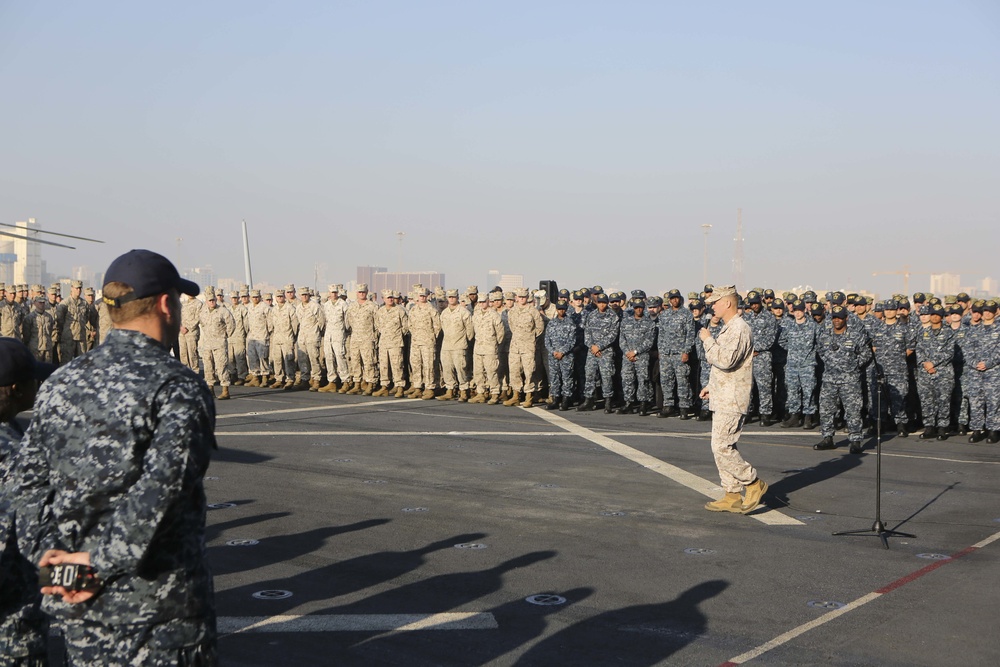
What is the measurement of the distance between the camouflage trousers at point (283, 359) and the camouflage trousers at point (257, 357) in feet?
2.02

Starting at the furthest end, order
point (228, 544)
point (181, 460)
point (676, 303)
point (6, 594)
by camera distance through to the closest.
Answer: point (676, 303), point (228, 544), point (6, 594), point (181, 460)

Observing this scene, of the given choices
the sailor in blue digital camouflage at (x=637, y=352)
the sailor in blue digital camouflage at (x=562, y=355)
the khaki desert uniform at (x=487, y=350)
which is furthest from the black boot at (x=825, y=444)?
the khaki desert uniform at (x=487, y=350)

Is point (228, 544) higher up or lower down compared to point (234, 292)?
lower down

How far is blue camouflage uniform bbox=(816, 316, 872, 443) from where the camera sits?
528 inches

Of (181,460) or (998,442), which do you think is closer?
(181,460)

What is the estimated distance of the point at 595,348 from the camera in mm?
17656

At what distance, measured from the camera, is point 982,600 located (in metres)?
6.57

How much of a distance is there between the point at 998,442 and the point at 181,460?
14443 mm

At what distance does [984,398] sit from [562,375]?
6962 millimetres

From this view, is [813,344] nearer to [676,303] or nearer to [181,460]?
[676,303]

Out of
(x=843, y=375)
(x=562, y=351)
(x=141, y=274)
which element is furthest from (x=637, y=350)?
(x=141, y=274)

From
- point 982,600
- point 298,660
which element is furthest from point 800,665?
point 298,660

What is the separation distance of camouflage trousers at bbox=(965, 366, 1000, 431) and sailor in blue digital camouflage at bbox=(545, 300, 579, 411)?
21.5ft

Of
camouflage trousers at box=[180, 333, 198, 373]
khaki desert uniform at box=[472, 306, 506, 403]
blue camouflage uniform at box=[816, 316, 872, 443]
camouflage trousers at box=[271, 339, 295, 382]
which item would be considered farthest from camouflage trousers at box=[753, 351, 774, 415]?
camouflage trousers at box=[180, 333, 198, 373]
